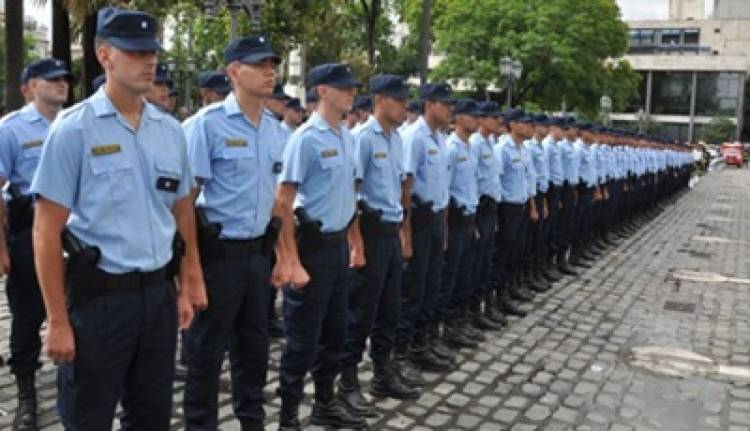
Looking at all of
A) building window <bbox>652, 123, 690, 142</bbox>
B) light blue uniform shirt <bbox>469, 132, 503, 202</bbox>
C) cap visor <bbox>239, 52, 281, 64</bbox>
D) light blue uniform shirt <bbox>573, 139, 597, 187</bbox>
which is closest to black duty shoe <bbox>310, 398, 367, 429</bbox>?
cap visor <bbox>239, 52, 281, 64</bbox>

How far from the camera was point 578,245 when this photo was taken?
11.3m

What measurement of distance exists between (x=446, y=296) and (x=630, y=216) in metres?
11.2

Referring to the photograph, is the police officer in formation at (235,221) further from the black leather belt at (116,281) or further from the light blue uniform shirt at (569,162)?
the light blue uniform shirt at (569,162)

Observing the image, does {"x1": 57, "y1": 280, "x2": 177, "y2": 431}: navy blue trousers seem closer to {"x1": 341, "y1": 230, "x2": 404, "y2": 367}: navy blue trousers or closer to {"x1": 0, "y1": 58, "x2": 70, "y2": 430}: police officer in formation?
{"x1": 0, "y1": 58, "x2": 70, "y2": 430}: police officer in formation

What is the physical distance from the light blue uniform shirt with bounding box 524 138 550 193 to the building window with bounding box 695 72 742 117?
73.9 meters

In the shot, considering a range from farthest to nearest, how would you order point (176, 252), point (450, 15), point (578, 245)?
point (450, 15) < point (578, 245) < point (176, 252)

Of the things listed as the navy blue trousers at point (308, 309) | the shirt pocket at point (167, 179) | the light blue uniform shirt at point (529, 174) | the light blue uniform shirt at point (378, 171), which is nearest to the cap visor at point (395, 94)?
the light blue uniform shirt at point (378, 171)

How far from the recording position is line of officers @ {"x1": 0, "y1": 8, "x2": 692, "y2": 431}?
2756 mm

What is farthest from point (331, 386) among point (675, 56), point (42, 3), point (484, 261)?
point (675, 56)

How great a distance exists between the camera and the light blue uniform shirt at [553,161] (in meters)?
9.51

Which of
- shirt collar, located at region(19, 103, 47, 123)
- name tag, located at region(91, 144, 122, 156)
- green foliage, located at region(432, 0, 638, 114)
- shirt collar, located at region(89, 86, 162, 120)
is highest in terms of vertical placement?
green foliage, located at region(432, 0, 638, 114)

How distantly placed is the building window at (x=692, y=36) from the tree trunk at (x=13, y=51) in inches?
3649

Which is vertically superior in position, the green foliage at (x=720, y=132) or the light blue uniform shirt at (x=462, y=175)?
the green foliage at (x=720, y=132)

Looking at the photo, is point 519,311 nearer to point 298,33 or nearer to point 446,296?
point 446,296
